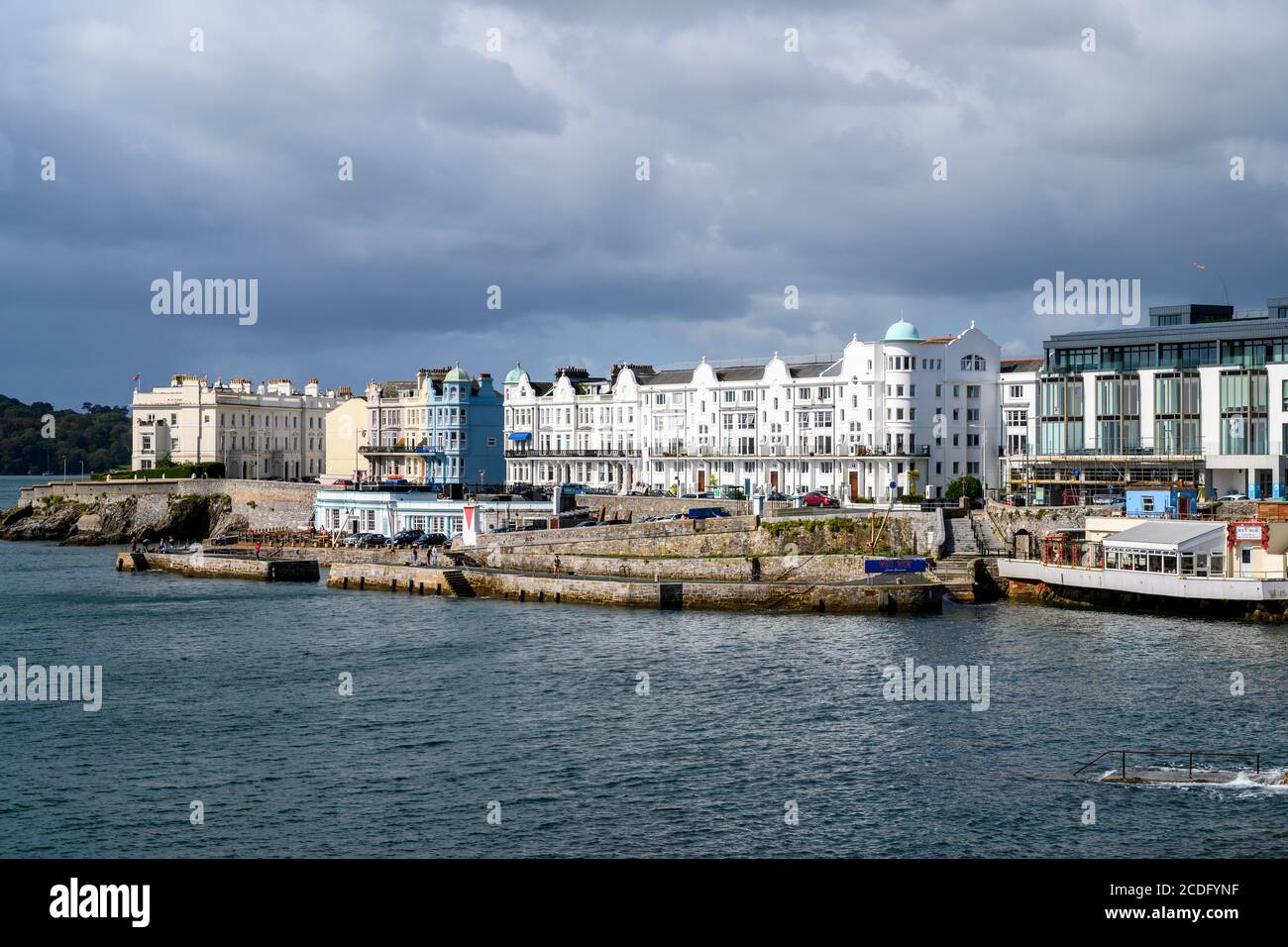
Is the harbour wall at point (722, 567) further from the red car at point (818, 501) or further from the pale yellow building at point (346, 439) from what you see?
the pale yellow building at point (346, 439)

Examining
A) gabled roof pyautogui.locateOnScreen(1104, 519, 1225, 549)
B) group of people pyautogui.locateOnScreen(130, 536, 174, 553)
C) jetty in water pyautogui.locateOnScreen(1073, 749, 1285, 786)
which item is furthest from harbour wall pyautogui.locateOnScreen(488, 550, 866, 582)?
group of people pyautogui.locateOnScreen(130, 536, 174, 553)

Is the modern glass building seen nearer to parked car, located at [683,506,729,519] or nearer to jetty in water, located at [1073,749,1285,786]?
parked car, located at [683,506,729,519]

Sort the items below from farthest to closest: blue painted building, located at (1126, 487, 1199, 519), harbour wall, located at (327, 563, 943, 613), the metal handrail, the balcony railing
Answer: the balcony railing → blue painted building, located at (1126, 487, 1199, 519) → harbour wall, located at (327, 563, 943, 613) → the metal handrail

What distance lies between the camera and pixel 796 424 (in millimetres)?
105188

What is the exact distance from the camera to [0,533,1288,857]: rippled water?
98.0 ft

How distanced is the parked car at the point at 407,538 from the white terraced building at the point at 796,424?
26.3 meters

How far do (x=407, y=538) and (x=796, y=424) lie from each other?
32.6m

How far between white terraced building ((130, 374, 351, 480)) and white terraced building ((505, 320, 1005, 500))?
3810cm

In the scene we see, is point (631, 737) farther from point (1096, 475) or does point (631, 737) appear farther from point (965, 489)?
point (1096, 475)

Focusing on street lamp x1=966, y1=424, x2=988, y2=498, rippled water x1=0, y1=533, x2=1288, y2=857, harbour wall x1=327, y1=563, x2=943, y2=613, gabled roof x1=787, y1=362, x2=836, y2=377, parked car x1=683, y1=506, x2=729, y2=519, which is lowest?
rippled water x1=0, y1=533, x2=1288, y2=857
